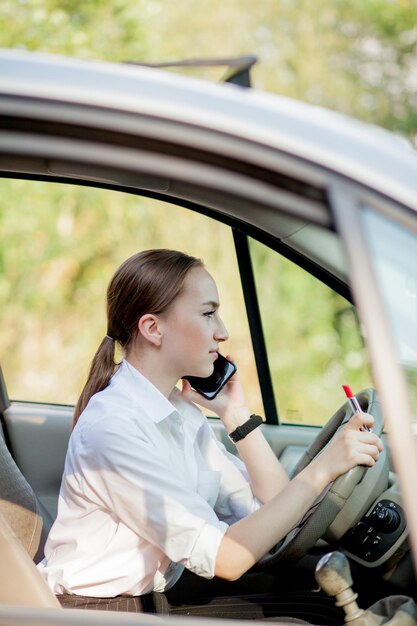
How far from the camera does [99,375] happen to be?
6.86ft

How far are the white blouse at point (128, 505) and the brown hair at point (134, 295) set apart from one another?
0.08m

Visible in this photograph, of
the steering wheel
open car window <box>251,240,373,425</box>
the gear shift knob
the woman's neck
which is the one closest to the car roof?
the gear shift knob

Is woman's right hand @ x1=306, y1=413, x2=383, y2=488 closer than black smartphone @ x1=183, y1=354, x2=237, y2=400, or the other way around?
woman's right hand @ x1=306, y1=413, x2=383, y2=488

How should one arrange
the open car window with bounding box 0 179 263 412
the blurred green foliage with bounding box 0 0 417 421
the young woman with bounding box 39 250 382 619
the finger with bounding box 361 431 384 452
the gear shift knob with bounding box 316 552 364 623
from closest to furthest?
the gear shift knob with bounding box 316 552 364 623 < the young woman with bounding box 39 250 382 619 < the finger with bounding box 361 431 384 452 < the blurred green foliage with bounding box 0 0 417 421 < the open car window with bounding box 0 179 263 412

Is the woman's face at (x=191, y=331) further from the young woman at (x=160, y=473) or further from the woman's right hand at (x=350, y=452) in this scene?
the woman's right hand at (x=350, y=452)

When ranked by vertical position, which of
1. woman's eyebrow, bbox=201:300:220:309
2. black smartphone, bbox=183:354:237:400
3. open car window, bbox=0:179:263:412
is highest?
open car window, bbox=0:179:263:412

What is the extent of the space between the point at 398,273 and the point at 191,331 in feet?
2.94

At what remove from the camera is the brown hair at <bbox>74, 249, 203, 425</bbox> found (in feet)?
6.68

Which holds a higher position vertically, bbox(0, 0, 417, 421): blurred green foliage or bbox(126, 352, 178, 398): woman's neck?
bbox(0, 0, 417, 421): blurred green foliage

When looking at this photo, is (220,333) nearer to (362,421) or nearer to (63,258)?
(362,421)

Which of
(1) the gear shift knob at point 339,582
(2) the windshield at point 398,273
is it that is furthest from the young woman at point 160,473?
(2) the windshield at point 398,273

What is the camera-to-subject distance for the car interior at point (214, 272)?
3.73 feet

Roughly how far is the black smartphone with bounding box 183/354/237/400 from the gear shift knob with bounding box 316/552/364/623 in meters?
0.83

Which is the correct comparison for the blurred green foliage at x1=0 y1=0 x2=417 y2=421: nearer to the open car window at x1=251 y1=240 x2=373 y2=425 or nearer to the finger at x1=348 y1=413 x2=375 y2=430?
the open car window at x1=251 y1=240 x2=373 y2=425
